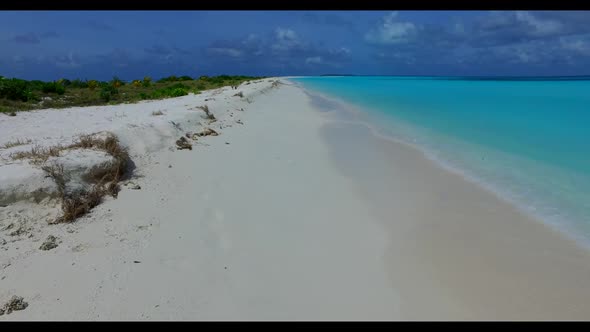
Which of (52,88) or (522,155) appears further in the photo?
(52,88)

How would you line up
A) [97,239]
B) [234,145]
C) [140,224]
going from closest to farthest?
[97,239] < [140,224] < [234,145]

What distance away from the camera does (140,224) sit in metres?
4.38

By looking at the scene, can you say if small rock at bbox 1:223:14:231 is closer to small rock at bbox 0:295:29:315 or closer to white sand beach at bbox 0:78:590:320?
white sand beach at bbox 0:78:590:320

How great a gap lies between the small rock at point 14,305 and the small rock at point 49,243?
2.73 feet

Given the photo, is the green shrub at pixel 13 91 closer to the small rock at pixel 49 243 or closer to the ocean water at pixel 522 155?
the small rock at pixel 49 243

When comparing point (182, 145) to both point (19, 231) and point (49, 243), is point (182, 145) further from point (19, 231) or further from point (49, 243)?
point (49, 243)

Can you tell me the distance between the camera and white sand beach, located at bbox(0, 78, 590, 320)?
3.08 metres

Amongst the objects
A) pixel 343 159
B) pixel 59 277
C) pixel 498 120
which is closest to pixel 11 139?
pixel 59 277

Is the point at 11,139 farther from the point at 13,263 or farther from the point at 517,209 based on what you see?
the point at 517,209

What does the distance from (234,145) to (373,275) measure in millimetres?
5905

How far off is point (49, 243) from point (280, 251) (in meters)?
2.29

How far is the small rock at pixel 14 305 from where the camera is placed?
284 centimetres

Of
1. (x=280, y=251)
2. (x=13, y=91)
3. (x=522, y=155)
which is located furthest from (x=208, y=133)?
(x=13, y=91)

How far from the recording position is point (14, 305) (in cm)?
289
